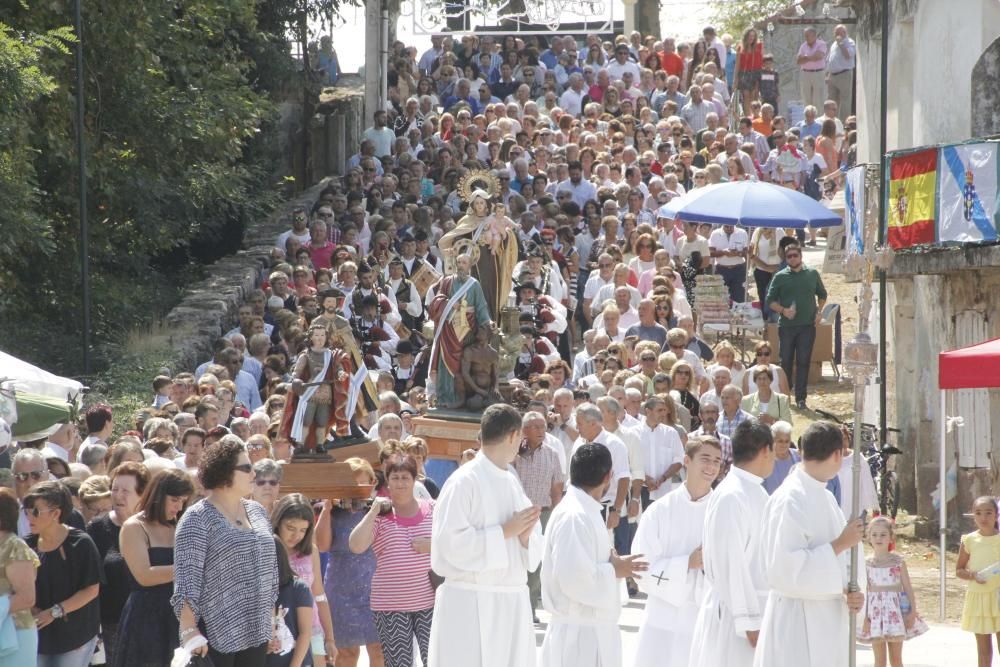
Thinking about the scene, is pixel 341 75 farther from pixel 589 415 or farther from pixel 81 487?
pixel 81 487

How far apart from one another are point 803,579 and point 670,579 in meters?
1.22

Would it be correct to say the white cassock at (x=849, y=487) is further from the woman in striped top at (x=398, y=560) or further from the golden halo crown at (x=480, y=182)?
the woman in striped top at (x=398, y=560)

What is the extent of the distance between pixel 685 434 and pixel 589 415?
2148mm

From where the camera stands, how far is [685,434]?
53.0 ft

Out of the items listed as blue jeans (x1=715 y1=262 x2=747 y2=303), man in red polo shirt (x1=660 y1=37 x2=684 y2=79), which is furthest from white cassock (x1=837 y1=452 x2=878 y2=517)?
man in red polo shirt (x1=660 y1=37 x2=684 y2=79)

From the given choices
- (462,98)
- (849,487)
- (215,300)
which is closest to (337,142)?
(462,98)

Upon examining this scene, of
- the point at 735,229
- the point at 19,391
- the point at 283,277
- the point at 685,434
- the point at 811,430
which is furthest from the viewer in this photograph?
the point at 735,229

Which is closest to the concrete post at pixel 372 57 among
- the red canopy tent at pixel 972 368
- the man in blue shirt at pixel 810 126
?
the man in blue shirt at pixel 810 126

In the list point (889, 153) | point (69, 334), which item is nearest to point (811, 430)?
point (889, 153)

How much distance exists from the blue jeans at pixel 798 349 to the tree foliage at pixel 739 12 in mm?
28288

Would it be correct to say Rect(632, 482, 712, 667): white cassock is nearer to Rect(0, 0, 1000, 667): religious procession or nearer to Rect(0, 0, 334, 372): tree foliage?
Rect(0, 0, 1000, 667): religious procession

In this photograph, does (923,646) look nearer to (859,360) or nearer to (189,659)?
(859,360)

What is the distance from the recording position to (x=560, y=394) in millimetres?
15703

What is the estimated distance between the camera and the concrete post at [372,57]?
3108cm
